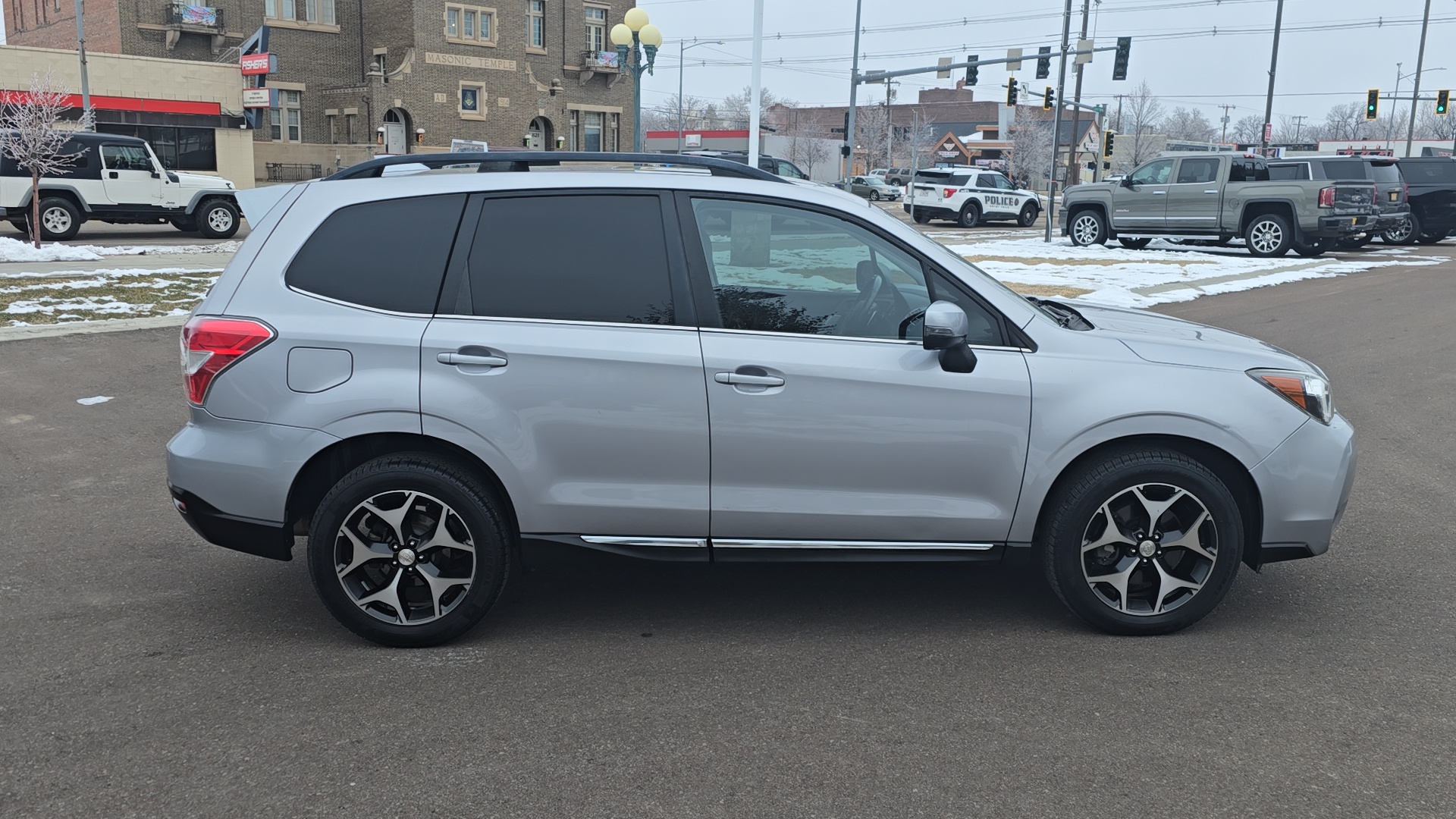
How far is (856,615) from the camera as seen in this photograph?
4730 millimetres

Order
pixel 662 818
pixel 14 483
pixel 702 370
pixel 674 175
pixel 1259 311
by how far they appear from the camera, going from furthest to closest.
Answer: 1. pixel 1259 311
2. pixel 14 483
3. pixel 674 175
4. pixel 702 370
5. pixel 662 818

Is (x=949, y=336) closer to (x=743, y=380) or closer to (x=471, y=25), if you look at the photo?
(x=743, y=380)

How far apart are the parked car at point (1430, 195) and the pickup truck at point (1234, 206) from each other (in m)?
4.55

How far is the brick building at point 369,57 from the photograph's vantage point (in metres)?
47.0

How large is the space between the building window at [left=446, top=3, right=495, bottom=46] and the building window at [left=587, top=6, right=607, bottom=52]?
5683 millimetres

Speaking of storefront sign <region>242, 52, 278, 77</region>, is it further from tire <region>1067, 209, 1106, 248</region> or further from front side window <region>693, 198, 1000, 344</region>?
front side window <region>693, 198, 1000, 344</region>

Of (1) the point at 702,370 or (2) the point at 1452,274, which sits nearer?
(1) the point at 702,370

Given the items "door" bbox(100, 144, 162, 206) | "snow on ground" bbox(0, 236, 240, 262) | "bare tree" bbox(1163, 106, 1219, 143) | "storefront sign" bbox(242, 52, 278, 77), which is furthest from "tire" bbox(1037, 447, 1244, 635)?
"bare tree" bbox(1163, 106, 1219, 143)

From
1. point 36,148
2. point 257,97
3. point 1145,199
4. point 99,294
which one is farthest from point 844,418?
point 257,97

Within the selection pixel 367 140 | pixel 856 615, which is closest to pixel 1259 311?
pixel 856 615

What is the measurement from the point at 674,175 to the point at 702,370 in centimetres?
79

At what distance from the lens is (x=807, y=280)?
4.60 metres

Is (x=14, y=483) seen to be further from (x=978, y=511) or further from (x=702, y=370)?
(x=978, y=511)

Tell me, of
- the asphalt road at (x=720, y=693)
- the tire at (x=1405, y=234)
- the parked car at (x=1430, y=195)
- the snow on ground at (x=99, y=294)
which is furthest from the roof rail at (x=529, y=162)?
the parked car at (x=1430, y=195)
